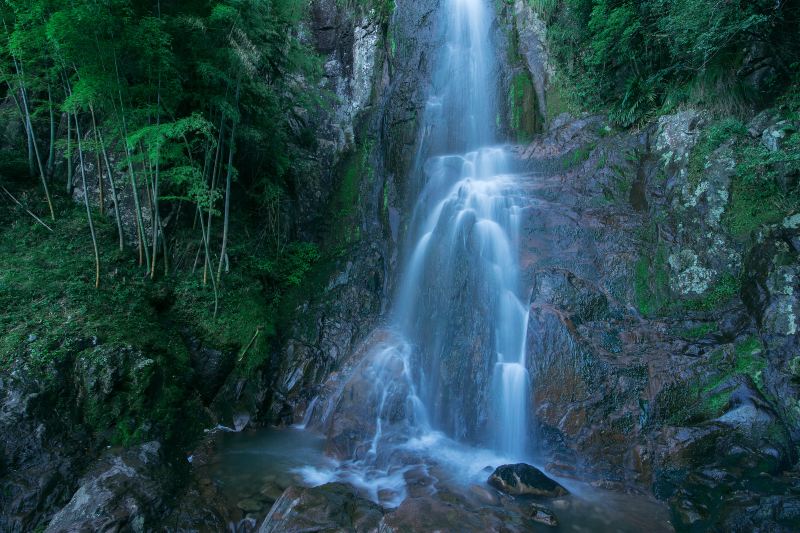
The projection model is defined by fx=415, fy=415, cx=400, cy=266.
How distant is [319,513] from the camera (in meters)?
5.28

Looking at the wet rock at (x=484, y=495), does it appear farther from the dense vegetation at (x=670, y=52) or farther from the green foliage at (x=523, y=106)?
the green foliage at (x=523, y=106)

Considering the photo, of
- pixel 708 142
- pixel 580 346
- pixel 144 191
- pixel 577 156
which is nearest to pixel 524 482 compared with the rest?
pixel 580 346

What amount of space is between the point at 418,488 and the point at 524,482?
1.64 m

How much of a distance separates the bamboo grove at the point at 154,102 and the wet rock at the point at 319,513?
542 cm

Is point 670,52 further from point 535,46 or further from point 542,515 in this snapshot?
point 542,515

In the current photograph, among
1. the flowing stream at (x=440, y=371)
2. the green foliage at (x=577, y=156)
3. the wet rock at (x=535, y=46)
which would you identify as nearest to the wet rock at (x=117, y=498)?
the flowing stream at (x=440, y=371)

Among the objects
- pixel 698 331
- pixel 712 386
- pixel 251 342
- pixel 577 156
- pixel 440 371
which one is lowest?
pixel 440 371

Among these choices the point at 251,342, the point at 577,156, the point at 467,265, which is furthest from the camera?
the point at 577,156

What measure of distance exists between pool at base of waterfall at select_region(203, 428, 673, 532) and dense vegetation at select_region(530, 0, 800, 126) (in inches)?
323

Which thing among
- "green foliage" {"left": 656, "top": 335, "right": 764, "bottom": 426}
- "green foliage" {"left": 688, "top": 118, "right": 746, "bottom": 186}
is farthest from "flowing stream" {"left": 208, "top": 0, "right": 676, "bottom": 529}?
"green foliage" {"left": 688, "top": 118, "right": 746, "bottom": 186}

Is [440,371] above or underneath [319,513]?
above

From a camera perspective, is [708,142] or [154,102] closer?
[708,142]

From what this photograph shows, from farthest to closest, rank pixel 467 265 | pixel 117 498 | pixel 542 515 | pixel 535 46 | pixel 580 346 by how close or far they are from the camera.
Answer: pixel 535 46 < pixel 467 265 < pixel 580 346 < pixel 542 515 < pixel 117 498

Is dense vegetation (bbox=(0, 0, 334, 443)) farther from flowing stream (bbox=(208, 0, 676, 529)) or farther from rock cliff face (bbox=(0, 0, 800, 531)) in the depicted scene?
flowing stream (bbox=(208, 0, 676, 529))
